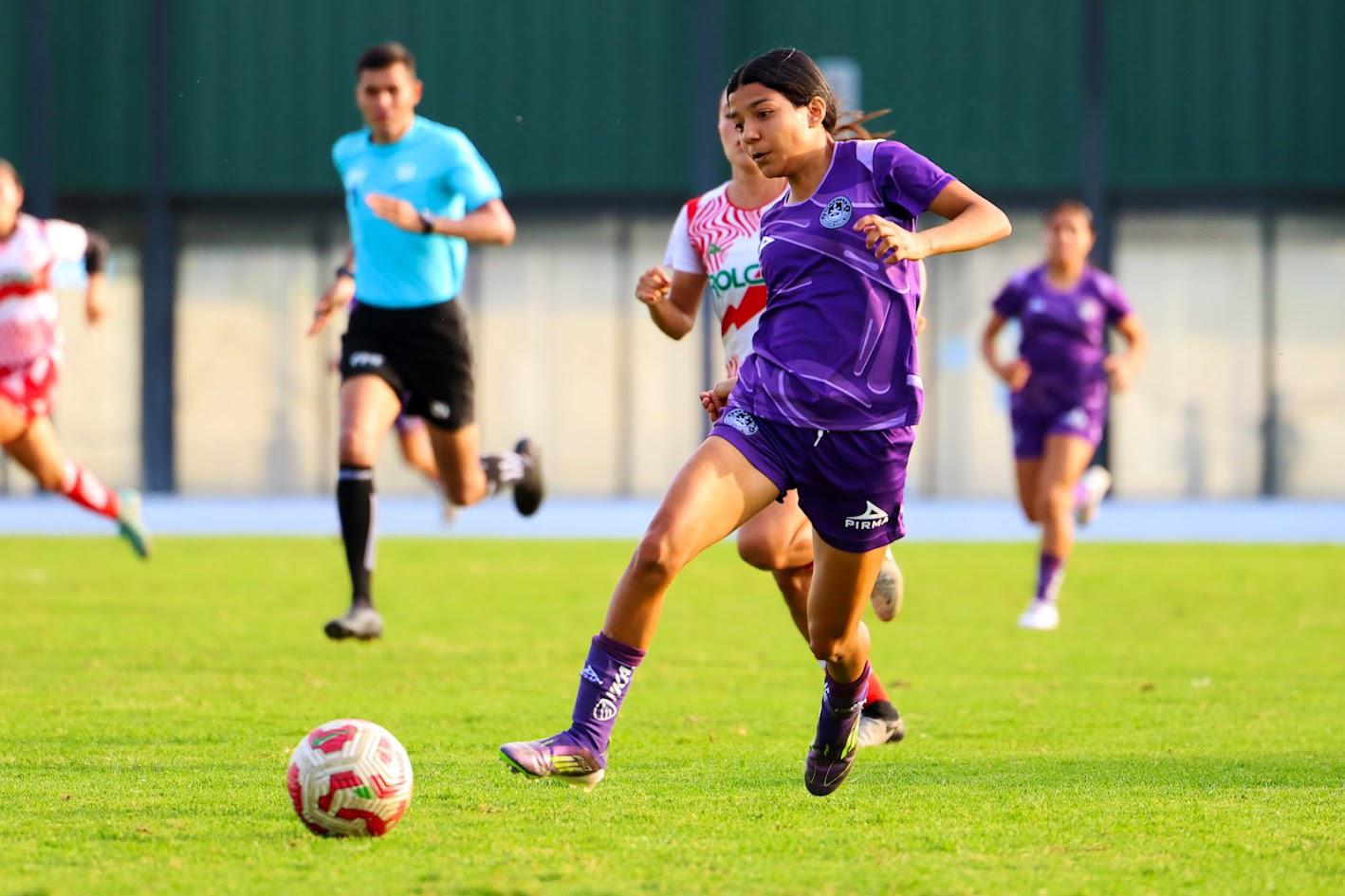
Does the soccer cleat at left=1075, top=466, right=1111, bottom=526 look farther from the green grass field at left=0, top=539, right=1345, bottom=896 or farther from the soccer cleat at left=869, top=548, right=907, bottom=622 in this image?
the soccer cleat at left=869, top=548, right=907, bottom=622

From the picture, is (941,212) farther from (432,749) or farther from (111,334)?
(111,334)

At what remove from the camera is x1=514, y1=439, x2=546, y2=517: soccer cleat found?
1163 centimetres

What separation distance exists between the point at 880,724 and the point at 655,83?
67.7 feet

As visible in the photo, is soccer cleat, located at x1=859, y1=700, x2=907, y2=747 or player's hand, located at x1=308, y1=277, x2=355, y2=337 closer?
soccer cleat, located at x1=859, y1=700, x2=907, y2=747

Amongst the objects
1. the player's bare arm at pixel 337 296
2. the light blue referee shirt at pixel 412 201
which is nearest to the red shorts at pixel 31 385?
the player's bare arm at pixel 337 296

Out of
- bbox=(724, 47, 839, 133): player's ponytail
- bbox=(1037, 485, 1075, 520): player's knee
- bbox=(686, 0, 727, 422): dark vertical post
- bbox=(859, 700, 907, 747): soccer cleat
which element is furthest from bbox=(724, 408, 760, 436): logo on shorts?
bbox=(686, 0, 727, 422): dark vertical post

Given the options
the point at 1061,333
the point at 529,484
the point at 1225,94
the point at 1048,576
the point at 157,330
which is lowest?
the point at 157,330

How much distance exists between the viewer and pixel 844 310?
5.23 m

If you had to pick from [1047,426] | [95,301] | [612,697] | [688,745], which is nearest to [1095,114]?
[1047,426]

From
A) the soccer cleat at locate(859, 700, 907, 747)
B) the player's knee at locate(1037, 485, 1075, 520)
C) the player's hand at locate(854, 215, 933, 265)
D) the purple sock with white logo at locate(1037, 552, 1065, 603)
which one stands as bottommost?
the purple sock with white logo at locate(1037, 552, 1065, 603)

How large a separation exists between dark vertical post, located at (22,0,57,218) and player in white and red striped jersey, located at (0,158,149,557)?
53.0 feet

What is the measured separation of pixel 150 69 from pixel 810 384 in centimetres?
2319

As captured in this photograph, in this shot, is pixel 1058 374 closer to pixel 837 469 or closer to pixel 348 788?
pixel 837 469

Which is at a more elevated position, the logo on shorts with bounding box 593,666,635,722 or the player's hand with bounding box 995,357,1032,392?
the logo on shorts with bounding box 593,666,635,722
